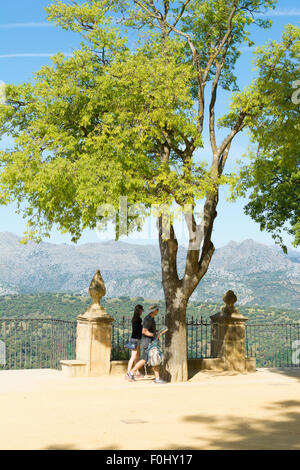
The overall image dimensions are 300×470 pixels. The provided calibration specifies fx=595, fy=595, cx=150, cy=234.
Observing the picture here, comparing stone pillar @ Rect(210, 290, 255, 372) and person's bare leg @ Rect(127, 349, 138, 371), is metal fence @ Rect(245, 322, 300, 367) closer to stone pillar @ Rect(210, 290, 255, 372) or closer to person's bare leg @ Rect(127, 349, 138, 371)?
stone pillar @ Rect(210, 290, 255, 372)

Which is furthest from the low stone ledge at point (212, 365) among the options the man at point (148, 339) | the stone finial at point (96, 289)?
the stone finial at point (96, 289)

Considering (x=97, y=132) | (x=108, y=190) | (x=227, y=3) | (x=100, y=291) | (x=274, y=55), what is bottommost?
(x=100, y=291)

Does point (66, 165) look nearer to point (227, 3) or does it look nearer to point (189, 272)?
point (189, 272)

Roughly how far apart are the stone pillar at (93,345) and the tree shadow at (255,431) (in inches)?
236

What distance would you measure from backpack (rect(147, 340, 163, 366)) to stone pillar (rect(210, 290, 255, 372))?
351cm

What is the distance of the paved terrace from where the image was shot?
752cm

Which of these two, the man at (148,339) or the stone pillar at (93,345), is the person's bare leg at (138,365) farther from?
the stone pillar at (93,345)

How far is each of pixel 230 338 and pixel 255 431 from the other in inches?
365

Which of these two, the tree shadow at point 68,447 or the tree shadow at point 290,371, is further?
the tree shadow at point 290,371

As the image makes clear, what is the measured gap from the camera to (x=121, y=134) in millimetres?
14125

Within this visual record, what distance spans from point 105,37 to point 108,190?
180 inches

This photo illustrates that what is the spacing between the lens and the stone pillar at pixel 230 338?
17609mm
